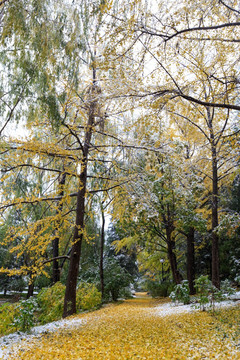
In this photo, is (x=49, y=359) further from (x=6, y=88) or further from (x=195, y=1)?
(x=195, y=1)

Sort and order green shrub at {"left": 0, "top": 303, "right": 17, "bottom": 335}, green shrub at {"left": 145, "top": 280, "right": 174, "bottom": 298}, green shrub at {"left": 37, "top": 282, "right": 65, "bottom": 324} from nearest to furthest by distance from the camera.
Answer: green shrub at {"left": 0, "top": 303, "right": 17, "bottom": 335} < green shrub at {"left": 37, "top": 282, "right": 65, "bottom": 324} < green shrub at {"left": 145, "top": 280, "right": 174, "bottom": 298}

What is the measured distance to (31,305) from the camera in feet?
14.0

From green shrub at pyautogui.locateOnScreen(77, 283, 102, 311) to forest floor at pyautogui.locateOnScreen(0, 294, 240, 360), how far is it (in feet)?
9.90

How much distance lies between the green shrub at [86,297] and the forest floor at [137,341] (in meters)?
3.02

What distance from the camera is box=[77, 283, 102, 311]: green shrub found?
7.72 meters

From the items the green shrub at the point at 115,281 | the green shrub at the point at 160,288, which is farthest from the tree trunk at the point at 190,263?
the green shrub at the point at 160,288

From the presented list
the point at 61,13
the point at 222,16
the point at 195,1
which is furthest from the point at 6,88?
the point at 222,16

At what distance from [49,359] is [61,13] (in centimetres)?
Answer: 435

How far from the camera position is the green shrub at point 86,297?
7718 mm

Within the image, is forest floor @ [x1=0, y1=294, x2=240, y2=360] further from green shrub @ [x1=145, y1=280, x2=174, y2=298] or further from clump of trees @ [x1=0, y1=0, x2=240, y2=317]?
green shrub @ [x1=145, y1=280, x2=174, y2=298]

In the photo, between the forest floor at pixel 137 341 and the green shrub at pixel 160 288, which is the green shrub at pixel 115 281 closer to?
the green shrub at pixel 160 288

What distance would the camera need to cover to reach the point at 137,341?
351 cm

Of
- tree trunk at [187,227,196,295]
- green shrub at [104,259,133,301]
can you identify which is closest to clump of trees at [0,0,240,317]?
tree trunk at [187,227,196,295]

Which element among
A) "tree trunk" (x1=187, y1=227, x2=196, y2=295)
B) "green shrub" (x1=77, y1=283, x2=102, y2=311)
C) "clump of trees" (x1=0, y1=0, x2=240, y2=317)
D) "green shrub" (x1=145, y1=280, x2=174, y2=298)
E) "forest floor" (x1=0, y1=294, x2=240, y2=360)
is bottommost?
"green shrub" (x1=145, y1=280, x2=174, y2=298)
